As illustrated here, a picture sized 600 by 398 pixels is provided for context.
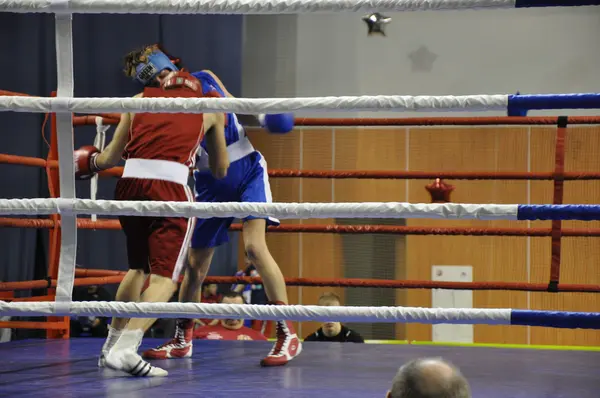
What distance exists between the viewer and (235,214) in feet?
5.60

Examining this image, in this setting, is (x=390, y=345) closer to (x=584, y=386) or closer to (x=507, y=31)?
(x=584, y=386)

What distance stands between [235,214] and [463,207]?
0.45 metres

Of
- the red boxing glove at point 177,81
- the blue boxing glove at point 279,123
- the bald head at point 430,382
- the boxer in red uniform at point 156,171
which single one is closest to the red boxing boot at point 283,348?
the boxer in red uniform at point 156,171

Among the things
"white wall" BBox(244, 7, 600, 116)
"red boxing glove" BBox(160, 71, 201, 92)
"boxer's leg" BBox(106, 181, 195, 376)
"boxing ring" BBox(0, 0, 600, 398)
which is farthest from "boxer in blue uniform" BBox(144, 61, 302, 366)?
"white wall" BBox(244, 7, 600, 116)

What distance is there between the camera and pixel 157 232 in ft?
7.52

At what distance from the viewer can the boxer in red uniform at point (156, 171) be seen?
2287mm

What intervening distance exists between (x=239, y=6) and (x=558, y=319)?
0.88 meters

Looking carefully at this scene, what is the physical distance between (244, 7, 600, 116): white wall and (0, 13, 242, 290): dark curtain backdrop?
97cm

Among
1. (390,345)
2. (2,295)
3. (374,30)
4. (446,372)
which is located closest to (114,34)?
(2,295)

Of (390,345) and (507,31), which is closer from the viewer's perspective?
(390,345)

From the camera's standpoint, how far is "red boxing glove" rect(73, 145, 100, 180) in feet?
7.98

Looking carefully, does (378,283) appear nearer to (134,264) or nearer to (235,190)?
(235,190)

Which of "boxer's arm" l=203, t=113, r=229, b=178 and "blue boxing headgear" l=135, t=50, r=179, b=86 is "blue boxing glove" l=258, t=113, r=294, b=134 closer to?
"boxer's arm" l=203, t=113, r=229, b=178

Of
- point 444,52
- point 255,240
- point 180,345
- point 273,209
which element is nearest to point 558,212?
point 273,209
